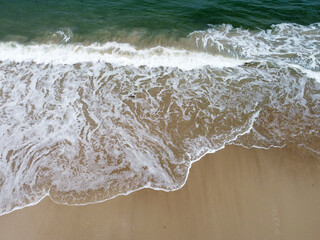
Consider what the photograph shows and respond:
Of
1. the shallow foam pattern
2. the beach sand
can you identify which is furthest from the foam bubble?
the beach sand

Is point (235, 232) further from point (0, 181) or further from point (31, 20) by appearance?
point (31, 20)

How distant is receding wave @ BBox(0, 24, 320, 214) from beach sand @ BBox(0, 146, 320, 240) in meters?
0.32

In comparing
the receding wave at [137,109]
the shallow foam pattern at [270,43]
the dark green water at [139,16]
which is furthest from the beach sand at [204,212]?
the dark green water at [139,16]

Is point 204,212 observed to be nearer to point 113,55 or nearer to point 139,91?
point 139,91

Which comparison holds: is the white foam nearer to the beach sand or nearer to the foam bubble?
the foam bubble

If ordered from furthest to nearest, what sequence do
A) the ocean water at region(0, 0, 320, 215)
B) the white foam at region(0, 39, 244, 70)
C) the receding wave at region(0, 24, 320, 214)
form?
1. the white foam at region(0, 39, 244, 70)
2. the ocean water at region(0, 0, 320, 215)
3. the receding wave at region(0, 24, 320, 214)

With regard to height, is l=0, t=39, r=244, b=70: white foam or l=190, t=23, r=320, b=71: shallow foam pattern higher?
l=190, t=23, r=320, b=71: shallow foam pattern

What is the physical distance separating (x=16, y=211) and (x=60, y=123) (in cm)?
285

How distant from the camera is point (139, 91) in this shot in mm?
8156

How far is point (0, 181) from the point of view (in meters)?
5.92

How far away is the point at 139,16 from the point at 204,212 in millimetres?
11064

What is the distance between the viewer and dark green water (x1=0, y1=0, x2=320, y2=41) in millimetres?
11359

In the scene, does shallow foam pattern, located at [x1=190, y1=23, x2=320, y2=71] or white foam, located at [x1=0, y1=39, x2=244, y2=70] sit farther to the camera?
shallow foam pattern, located at [x1=190, y1=23, x2=320, y2=71]

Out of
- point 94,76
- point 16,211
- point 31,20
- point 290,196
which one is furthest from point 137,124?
point 31,20
